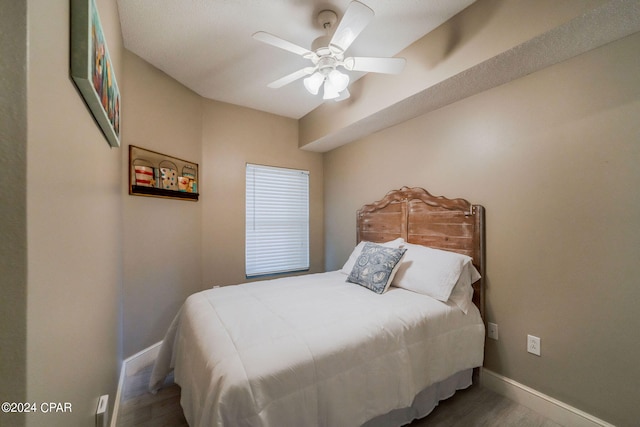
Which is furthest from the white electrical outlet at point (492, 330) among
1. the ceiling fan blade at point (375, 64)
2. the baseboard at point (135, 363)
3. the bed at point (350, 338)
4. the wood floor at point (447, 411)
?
the baseboard at point (135, 363)

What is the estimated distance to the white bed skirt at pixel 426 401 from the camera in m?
1.49

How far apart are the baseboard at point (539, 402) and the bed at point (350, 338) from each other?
8.4 inches

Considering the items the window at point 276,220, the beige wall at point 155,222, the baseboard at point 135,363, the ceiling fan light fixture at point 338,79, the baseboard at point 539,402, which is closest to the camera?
the baseboard at point 539,402

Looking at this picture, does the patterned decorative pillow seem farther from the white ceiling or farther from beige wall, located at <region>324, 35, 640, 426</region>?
the white ceiling

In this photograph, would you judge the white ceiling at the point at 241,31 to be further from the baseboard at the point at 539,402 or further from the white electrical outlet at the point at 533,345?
the baseboard at the point at 539,402

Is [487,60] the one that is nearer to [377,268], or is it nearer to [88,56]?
[377,268]

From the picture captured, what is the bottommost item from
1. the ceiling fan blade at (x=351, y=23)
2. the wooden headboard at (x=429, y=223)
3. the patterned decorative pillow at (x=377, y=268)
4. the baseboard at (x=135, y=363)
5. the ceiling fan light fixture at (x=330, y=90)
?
the baseboard at (x=135, y=363)

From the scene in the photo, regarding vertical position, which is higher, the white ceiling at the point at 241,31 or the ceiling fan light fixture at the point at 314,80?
the white ceiling at the point at 241,31

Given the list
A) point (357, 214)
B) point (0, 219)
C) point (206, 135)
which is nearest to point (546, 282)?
point (357, 214)

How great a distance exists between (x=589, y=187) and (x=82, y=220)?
2582 mm

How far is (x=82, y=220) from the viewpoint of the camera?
2.94ft

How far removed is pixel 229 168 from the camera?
3156mm

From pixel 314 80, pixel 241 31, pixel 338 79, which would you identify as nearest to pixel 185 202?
pixel 241 31

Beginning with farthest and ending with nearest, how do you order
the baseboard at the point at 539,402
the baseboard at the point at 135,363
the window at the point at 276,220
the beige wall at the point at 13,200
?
the window at the point at 276,220 < the baseboard at the point at 135,363 < the baseboard at the point at 539,402 < the beige wall at the point at 13,200
